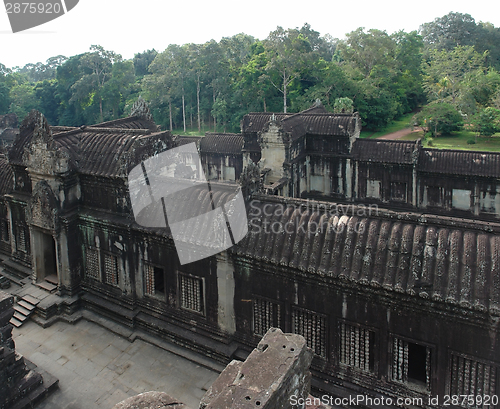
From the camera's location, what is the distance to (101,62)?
2507 inches

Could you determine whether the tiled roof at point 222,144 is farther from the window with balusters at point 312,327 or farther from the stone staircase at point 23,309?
the window with balusters at point 312,327

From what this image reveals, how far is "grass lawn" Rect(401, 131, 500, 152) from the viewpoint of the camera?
119 ft

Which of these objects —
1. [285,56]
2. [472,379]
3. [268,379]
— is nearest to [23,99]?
[285,56]

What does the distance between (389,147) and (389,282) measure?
15661 millimetres

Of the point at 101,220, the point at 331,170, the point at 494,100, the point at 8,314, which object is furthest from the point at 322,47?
the point at 8,314

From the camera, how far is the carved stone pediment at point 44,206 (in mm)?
15469

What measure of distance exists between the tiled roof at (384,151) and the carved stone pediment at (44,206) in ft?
51.8

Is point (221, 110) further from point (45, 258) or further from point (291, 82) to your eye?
point (45, 258)

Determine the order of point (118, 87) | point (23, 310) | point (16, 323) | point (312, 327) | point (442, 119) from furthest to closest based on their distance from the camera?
point (118, 87) → point (442, 119) → point (23, 310) → point (16, 323) → point (312, 327)

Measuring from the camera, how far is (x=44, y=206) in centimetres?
1570

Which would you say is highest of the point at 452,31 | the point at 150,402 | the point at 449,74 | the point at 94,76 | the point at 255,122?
the point at 452,31

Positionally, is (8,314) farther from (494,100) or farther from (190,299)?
(494,100)

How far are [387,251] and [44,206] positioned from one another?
40.5 ft

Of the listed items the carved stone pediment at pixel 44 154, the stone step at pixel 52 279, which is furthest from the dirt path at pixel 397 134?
the stone step at pixel 52 279
